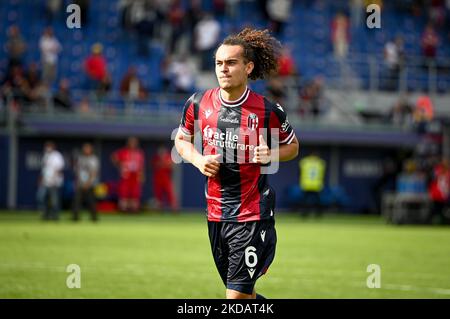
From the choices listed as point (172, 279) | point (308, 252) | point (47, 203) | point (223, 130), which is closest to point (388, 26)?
point (47, 203)

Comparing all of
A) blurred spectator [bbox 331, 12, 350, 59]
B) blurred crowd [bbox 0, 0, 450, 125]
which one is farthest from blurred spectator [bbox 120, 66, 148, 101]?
blurred spectator [bbox 331, 12, 350, 59]

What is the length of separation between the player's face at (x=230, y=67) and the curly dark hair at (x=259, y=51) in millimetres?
170

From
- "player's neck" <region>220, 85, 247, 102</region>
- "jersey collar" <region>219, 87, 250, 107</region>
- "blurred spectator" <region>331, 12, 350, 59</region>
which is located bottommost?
"jersey collar" <region>219, 87, 250, 107</region>

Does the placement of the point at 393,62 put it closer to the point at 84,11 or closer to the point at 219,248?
the point at 84,11

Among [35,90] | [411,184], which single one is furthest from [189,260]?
[35,90]

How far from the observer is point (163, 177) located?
3544cm

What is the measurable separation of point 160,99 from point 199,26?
379 centimetres

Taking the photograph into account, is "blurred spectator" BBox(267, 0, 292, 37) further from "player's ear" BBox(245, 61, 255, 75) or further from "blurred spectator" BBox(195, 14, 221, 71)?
"player's ear" BBox(245, 61, 255, 75)

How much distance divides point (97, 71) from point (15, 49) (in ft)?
9.16

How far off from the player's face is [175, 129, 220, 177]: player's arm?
24.5 inches

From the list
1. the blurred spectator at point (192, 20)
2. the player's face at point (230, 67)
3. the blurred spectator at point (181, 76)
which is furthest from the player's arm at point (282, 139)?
the blurred spectator at point (192, 20)

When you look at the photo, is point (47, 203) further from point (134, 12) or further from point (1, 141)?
point (134, 12)

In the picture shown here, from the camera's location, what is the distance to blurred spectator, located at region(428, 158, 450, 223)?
32.7 meters

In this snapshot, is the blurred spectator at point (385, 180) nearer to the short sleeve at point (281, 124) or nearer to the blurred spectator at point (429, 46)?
the blurred spectator at point (429, 46)
